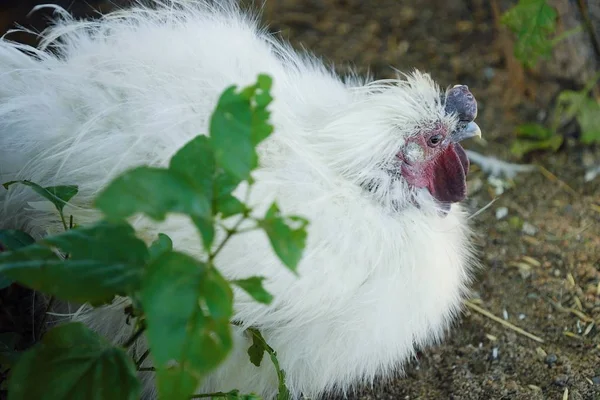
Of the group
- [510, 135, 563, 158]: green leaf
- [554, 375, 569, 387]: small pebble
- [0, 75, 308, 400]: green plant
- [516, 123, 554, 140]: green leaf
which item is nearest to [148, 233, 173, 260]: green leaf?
[0, 75, 308, 400]: green plant

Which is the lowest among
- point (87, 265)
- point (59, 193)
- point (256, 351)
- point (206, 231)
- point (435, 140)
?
point (256, 351)

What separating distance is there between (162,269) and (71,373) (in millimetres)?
326

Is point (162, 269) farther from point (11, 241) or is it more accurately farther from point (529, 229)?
point (529, 229)

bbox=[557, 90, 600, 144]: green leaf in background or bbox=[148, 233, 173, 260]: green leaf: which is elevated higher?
bbox=[148, 233, 173, 260]: green leaf

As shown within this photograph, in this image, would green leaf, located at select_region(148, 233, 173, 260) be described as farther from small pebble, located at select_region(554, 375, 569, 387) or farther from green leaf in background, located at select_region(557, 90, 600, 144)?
green leaf in background, located at select_region(557, 90, 600, 144)

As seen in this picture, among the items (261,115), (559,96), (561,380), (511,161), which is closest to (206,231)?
(261,115)

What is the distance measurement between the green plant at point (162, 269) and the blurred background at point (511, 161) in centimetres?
90

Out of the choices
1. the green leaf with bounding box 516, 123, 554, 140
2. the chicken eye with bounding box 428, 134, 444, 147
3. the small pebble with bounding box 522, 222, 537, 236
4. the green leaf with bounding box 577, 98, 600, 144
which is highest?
the chicken eye with bounding box 428, 134, 444, 147

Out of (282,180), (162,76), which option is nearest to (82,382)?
(282,180)

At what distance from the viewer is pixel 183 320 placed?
3.60ft

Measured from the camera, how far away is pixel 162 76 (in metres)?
1.82

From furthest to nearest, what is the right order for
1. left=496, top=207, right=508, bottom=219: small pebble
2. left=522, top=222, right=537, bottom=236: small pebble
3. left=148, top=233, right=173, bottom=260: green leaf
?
1. left=496, top=207, right=508, bottom=219: small pebble
2. left=522, top=222, right=537, bottom=236: small pebble
3. left=148, top=233, right=173, bottom=260: green leaf

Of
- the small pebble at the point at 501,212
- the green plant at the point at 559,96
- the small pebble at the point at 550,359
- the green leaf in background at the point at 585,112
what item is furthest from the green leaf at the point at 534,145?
the small pebble at the point at 550,359

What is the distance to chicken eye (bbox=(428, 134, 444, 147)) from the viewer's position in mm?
2002
